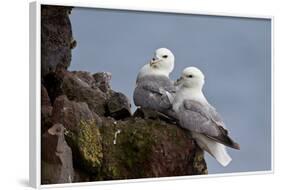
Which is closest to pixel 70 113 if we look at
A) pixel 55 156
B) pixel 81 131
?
pixel 81 131

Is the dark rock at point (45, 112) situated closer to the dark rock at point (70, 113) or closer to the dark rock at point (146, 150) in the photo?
the dark rock at point (70, 113)

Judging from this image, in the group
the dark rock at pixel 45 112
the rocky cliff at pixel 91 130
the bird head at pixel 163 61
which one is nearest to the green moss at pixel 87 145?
the rocky cliff at pixel 91 130

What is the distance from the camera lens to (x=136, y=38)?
339cm

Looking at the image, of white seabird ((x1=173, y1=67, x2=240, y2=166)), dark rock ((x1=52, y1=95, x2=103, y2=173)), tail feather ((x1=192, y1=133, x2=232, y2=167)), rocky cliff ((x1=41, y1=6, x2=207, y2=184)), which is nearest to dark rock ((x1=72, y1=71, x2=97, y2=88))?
rocky cliff ((x1=41, y1=6, x2=207, y2=184))

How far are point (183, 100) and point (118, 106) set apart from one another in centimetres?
34

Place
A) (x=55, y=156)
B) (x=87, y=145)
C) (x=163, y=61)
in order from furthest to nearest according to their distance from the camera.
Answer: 1. (x=163, y=61)
2. (x=87, y=145)
3. (x=55, y=156)

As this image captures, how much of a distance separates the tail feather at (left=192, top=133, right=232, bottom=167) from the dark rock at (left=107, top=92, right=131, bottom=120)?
0.38 meters

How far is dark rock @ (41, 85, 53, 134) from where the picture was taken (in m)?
3.11

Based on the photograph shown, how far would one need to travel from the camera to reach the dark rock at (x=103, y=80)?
10.8 feet

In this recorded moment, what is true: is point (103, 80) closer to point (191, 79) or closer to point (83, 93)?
point (83, 93)

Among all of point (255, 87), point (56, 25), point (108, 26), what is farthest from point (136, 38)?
point (255, 87)

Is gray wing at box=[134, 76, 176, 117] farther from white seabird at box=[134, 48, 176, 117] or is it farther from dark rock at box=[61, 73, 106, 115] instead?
dark rock at box=[61, 73, 106, 115]

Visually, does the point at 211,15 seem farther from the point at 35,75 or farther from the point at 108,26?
the point at 35,75

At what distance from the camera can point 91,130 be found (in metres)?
3.24
